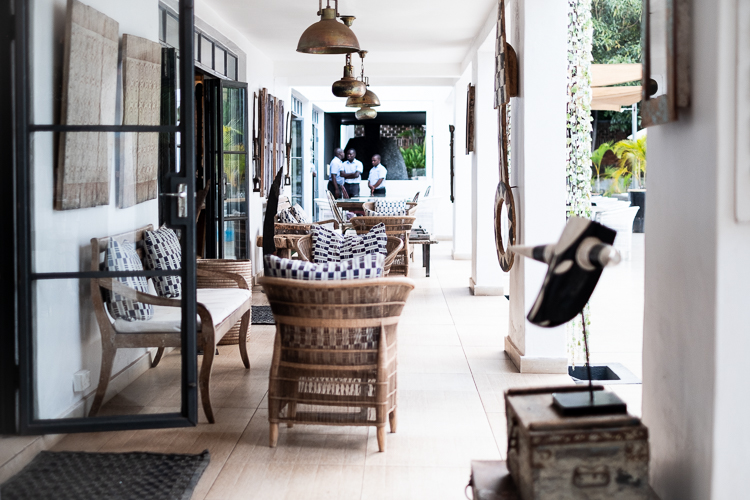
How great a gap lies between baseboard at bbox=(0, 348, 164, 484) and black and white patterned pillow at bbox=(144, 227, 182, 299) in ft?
0.98

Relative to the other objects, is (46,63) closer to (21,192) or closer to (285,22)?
(21,192)

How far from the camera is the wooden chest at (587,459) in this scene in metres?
2.01

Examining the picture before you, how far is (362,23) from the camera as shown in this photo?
7.16m

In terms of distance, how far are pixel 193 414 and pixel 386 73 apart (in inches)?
301

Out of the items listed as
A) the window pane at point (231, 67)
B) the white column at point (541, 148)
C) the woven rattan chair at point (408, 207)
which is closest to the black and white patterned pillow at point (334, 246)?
the white column at point (541, 148)

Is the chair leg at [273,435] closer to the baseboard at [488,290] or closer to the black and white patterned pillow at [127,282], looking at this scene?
the black and white patterned pillow at [127,282]

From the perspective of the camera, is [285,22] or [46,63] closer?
[46,63]

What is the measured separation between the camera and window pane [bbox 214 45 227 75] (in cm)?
723

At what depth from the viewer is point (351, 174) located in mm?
15844

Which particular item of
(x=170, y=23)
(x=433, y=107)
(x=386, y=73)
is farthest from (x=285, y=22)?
(x=433, y=107)

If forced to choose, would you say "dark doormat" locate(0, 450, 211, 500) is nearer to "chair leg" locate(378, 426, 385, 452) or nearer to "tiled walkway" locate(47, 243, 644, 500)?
"tiled walkway" locate(47, 243, 644, 500)

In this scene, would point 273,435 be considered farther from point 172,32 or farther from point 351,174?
point 351,174

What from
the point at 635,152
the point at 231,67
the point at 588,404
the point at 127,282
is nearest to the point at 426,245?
the point at 231,67

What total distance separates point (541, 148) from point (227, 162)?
154 inches
